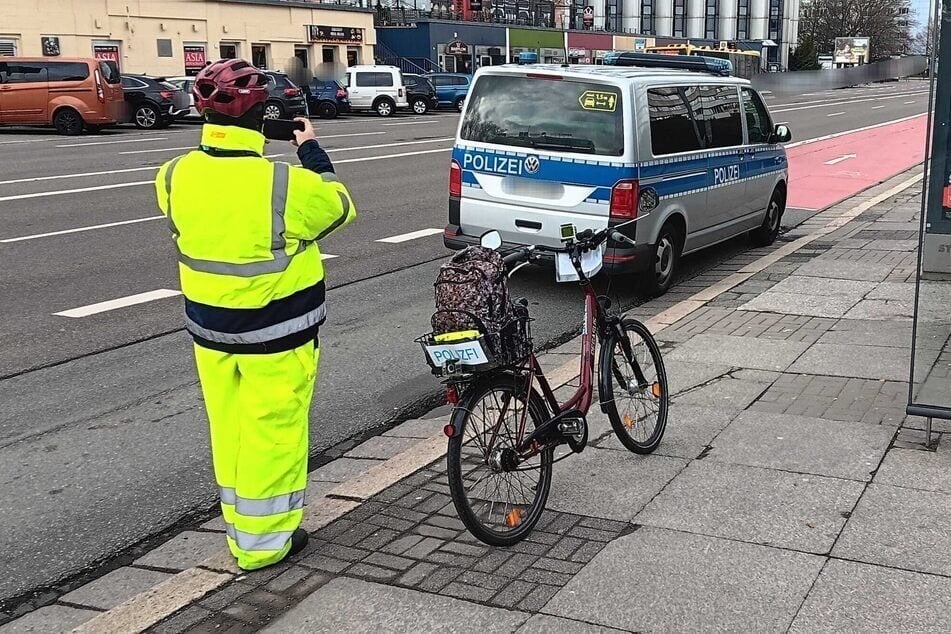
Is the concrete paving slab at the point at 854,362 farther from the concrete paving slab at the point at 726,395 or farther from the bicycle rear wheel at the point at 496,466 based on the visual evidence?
the bicycle rear wheel at the point at 496,466

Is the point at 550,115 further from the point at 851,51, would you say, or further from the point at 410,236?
the point at 851,51

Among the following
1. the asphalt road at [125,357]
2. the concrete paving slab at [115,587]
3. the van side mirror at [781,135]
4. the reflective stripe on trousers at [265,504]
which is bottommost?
the concrete paving slab at [115,587]

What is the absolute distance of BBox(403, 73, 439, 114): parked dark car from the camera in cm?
3878

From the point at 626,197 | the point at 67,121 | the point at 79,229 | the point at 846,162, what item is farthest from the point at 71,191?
the point at 846,162

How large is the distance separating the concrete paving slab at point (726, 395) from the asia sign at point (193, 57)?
38.8m

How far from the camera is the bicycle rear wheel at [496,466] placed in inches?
152

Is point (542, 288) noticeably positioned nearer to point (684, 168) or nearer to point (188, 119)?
point (684, 168)

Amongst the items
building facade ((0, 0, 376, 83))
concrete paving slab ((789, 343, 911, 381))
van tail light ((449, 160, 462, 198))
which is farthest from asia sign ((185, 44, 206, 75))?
concrete paving slab ((789, 343, 911, 381))

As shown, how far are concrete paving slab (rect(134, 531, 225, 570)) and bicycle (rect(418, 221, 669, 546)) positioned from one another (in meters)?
1.12

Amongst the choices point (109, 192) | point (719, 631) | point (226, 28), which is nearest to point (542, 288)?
point (719, 631)

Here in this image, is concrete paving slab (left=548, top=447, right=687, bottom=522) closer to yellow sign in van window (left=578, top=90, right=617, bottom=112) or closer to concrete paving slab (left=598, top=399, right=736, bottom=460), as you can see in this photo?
concrete paving slab (left=598, top=399, right=736, bottom=460)

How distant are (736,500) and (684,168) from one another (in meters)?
5.00

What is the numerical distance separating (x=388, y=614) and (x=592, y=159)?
17.6ft

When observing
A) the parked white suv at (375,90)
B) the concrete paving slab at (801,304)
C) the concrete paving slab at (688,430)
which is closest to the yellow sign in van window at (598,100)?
the concrete paving slab at (801,304)
